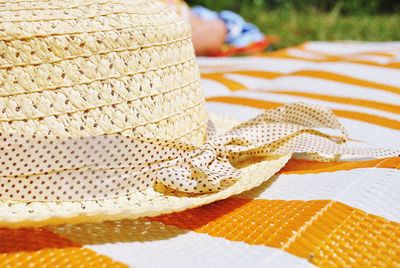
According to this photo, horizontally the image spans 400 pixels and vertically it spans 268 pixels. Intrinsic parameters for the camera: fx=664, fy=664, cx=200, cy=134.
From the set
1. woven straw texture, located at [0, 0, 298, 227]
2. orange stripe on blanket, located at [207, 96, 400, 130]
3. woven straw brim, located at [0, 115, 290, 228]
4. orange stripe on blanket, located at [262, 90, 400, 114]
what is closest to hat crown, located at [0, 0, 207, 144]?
woven straw texture, located at [0, 0, 298, 227]

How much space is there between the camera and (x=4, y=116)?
115cm

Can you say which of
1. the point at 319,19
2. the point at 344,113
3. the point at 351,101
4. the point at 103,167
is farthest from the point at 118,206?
the point at 319,19

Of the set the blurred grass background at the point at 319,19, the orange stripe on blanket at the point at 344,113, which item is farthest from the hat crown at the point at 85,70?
the blurred grass background at the point at 319,19

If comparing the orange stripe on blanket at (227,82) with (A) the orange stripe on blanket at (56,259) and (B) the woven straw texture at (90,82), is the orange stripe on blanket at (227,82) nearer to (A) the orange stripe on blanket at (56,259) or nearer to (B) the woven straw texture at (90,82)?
(B) the woven straw texture at (90,82)

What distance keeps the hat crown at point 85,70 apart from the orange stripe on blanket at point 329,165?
0.90 ft

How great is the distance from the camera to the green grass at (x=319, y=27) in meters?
4.39

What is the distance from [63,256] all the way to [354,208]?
1.65 feet

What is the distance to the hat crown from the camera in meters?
1.15

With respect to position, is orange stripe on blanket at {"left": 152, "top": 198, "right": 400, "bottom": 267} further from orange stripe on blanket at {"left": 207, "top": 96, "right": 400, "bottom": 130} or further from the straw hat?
orange stripe on blanket at {"left": 207, "top": 96, "right": 400, "bottom": 130}

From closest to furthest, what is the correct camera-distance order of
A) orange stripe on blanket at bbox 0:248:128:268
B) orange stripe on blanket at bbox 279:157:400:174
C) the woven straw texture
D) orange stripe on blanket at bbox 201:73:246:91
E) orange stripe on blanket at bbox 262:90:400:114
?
orange stripe on blanket at bbox 0:248:128:268, the woven straw texture, orange stripe on blanket at bbox 279:157:400:174, orange stripe on blanket at bbox 262:90:400:114, orange stripe on blanket at bbox 201:73:246:91

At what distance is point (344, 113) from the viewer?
6.17ft

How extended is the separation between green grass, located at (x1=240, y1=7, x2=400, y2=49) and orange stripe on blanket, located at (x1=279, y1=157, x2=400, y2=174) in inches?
116

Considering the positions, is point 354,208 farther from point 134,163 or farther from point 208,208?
point 134,163

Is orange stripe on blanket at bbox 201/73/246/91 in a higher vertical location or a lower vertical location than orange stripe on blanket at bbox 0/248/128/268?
lower
